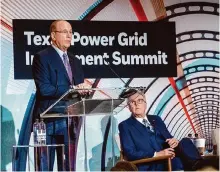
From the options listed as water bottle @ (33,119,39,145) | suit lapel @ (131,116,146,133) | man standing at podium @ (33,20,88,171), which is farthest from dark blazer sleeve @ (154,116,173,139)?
water bottle @ (33,119,39,145)

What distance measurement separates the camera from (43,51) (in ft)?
20.1

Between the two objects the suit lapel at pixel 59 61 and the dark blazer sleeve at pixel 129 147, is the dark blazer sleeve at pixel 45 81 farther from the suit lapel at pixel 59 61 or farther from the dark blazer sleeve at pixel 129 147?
the dark blazer sleeve at pixel 129 147

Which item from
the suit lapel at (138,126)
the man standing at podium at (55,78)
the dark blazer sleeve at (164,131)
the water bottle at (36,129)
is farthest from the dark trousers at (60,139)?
the dark blazer sleeve at (164,131)

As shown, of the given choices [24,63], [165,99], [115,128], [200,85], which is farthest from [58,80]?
Answer: [200,85]

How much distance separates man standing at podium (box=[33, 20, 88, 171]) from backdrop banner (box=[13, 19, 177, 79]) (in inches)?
25.9

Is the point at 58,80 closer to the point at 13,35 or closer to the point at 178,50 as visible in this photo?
the point at 13,35

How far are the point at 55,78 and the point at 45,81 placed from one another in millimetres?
125

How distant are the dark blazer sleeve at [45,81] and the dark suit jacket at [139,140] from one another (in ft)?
2.63

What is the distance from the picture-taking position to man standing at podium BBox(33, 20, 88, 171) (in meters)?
5.90

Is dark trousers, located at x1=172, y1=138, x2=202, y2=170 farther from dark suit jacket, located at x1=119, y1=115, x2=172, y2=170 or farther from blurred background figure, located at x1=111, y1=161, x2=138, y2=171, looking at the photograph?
blurred background figure, located at x1=111, y1=161, x2=138, y2=171

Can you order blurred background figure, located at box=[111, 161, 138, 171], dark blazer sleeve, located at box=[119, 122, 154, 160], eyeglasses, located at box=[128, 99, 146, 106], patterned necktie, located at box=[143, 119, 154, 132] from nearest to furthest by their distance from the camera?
blurred background figure, located at box=[111, 161, 138, 171] < dark blazer sleeve, located at box=[119, 122, 154, 160] < eyeglasses, located at box=[128, 99, 146, 106] < patterned necktie, located at box=[143, 119, 154, 132]

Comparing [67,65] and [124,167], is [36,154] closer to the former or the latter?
[67,65]

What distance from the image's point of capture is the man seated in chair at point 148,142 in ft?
18.6

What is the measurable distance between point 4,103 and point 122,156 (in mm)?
1709
